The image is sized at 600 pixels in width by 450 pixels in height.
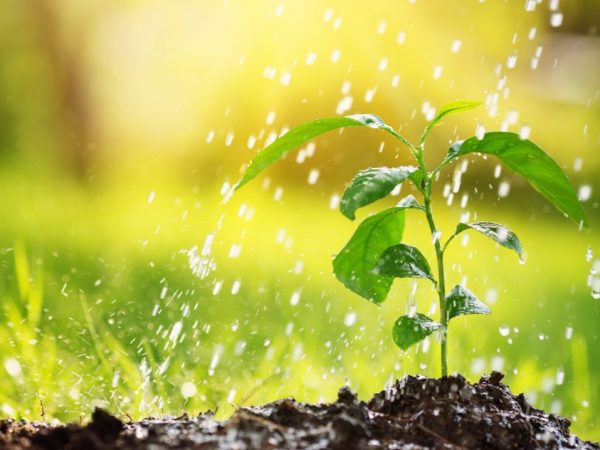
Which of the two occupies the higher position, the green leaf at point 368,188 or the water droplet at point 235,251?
the water droplet at point 235,251

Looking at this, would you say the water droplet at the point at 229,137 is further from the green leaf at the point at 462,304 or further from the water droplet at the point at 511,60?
the green leaf at the point at 462,304

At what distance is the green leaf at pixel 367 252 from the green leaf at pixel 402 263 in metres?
0.08

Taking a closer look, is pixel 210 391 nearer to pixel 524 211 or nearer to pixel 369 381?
pixel 369 381

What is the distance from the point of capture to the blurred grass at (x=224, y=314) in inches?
84.8

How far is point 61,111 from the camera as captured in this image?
17.8 ft

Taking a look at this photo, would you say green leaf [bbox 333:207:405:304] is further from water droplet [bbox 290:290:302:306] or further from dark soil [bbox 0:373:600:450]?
water droplet [bbox 290:290:302:306]

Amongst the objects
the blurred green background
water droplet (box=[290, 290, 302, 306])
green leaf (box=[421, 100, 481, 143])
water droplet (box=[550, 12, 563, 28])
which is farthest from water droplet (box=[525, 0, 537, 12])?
green leaf (box=[421, 100, 481, 143])

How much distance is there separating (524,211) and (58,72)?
332 centimetres

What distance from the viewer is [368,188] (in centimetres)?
125

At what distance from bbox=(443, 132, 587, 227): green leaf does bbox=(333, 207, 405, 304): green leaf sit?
205 mm

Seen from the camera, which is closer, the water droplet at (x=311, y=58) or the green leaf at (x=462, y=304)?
the green leaf at (x=462, y=304)

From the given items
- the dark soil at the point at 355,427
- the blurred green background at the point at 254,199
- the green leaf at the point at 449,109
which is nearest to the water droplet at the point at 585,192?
the blurred green background at the point at 254,199

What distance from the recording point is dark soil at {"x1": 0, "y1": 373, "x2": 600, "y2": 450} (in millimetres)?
1122

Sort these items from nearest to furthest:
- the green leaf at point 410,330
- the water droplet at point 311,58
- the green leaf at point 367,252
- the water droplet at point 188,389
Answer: the green leaf at point 410,330 → the green leaf at point 367,252 → the water droplet at point 188,389 → the water droplet at point 311,58
